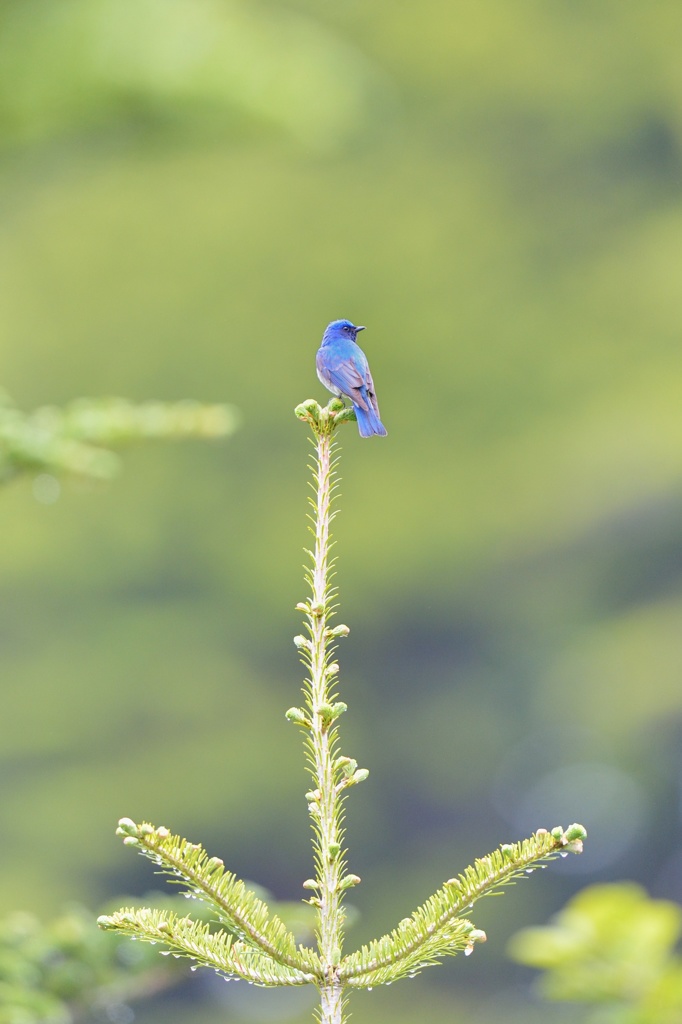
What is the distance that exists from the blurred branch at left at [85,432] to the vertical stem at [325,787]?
900 millimetres

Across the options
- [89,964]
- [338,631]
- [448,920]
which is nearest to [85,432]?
[89,964]

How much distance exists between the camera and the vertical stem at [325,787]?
941 millimetres

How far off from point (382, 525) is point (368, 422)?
11.2 m

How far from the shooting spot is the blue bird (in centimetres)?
157

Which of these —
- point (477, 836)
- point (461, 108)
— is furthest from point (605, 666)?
point (461, 108)

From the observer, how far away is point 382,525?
41.9ft

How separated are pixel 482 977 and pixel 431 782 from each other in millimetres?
2114

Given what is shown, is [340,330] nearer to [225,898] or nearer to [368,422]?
[368,422]

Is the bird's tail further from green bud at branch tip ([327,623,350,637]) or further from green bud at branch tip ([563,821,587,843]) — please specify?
green bud at branch tip ([563,821,587,843])

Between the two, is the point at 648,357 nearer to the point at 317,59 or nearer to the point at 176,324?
the point at 176,324

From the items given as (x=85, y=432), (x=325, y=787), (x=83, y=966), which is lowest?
(x=325, y=787)

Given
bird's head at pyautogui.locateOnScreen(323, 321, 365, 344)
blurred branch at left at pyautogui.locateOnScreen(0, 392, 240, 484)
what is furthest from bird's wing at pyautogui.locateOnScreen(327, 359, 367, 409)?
blurred branch at left at pyautogui.locateOnScreen(0, 392, 240, 484)

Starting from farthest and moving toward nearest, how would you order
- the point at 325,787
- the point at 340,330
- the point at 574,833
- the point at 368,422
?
the point at 340,330, the point at 368,422, the point at 325,787, the point at 574,833

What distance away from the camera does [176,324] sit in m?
13.4
